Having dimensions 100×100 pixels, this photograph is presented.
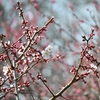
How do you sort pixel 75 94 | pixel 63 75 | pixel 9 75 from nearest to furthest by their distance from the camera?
1. pixel 9 75
2. pixel 75 94
3. pixel 63 75

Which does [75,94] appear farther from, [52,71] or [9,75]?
[9,75]

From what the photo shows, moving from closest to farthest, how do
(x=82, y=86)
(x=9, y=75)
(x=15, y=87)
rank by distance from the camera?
(x=15, y=87) → (x=9, y=75) → (x=82, y=86)

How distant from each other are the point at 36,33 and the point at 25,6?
1370 cm

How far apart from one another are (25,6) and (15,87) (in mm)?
13874

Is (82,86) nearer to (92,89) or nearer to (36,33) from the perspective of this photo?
(92,89)

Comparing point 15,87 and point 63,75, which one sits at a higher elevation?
point 63,75

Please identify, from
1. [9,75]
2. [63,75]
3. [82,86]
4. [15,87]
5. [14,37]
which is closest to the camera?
[15,87]

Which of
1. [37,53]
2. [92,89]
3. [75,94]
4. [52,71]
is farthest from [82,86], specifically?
[37,53]

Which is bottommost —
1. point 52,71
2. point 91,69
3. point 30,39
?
point 91,69

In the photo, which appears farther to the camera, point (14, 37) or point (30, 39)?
point (14, 37)

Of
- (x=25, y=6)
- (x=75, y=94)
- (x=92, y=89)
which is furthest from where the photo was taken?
(x=25, y=6)

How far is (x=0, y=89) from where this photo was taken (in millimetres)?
2658

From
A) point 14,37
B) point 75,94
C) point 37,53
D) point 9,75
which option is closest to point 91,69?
point 37,53

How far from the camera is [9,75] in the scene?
2.69 meters
